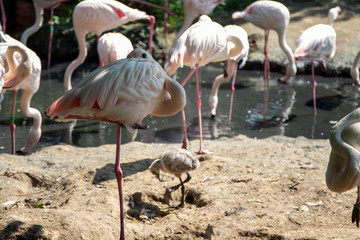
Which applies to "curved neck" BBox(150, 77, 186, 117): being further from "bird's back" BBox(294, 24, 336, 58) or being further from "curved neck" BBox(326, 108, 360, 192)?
"bird's back" BBox(294, 24, 336, 58)

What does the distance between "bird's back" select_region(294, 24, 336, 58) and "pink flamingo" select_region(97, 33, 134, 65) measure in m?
3.08

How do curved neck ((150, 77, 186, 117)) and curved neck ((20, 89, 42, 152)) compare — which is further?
curved neck ((20, 89, 42, 152))

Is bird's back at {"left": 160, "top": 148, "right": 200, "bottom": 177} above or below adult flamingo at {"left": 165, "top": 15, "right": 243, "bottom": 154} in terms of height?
below

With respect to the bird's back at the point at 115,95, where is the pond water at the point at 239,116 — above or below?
below

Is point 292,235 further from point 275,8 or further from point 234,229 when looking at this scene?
point 275,8

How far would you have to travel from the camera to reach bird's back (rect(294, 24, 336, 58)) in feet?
25.8

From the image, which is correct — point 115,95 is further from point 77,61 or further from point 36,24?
point 36,24

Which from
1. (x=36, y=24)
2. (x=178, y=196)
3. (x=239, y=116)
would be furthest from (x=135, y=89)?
(x=36, y=24)

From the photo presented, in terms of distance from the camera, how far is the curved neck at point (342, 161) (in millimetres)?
2723

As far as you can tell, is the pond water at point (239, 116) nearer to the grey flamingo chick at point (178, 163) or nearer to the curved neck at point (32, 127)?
the curved neck at point (32, 127)

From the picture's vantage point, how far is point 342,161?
2914 millimetres

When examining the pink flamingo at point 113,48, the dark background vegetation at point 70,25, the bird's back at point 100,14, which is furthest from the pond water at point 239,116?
the dark background vegetation at point 70,25

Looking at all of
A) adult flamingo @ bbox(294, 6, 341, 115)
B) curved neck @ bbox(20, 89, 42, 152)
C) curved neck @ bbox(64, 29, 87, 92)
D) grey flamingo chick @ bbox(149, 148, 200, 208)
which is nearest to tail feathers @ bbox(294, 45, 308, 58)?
adult flamingo @ bbox(294, 6, 341, 115)

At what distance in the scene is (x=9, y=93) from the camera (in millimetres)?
8508
